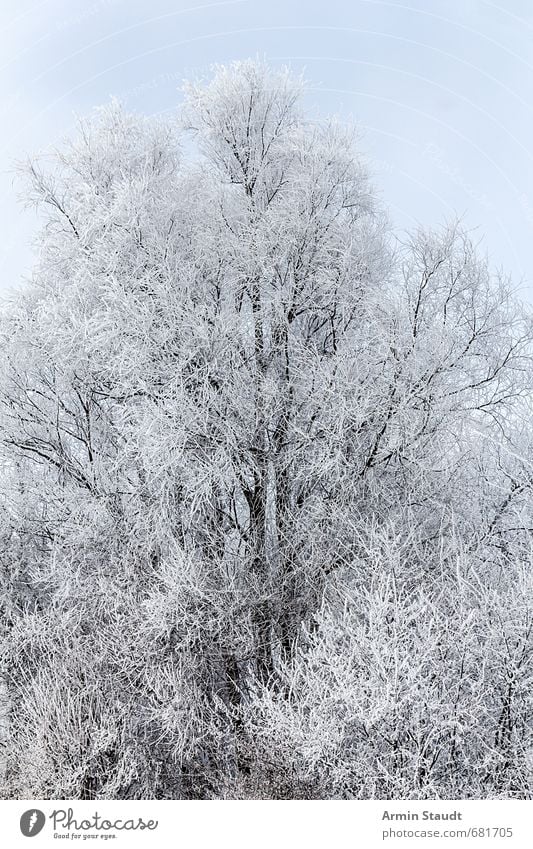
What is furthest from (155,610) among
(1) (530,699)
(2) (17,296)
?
(2) (17,296)

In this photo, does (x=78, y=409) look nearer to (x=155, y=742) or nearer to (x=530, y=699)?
(x=155, y=742)

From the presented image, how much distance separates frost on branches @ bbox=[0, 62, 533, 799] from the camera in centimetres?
500

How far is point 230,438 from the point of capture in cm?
527

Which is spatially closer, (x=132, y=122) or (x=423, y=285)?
(x=423, y=285)

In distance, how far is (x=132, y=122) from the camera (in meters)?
6.42

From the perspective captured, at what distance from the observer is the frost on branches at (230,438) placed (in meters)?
5.00

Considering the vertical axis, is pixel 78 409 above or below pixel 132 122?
below

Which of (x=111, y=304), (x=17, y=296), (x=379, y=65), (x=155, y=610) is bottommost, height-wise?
(x=155, y=610)
